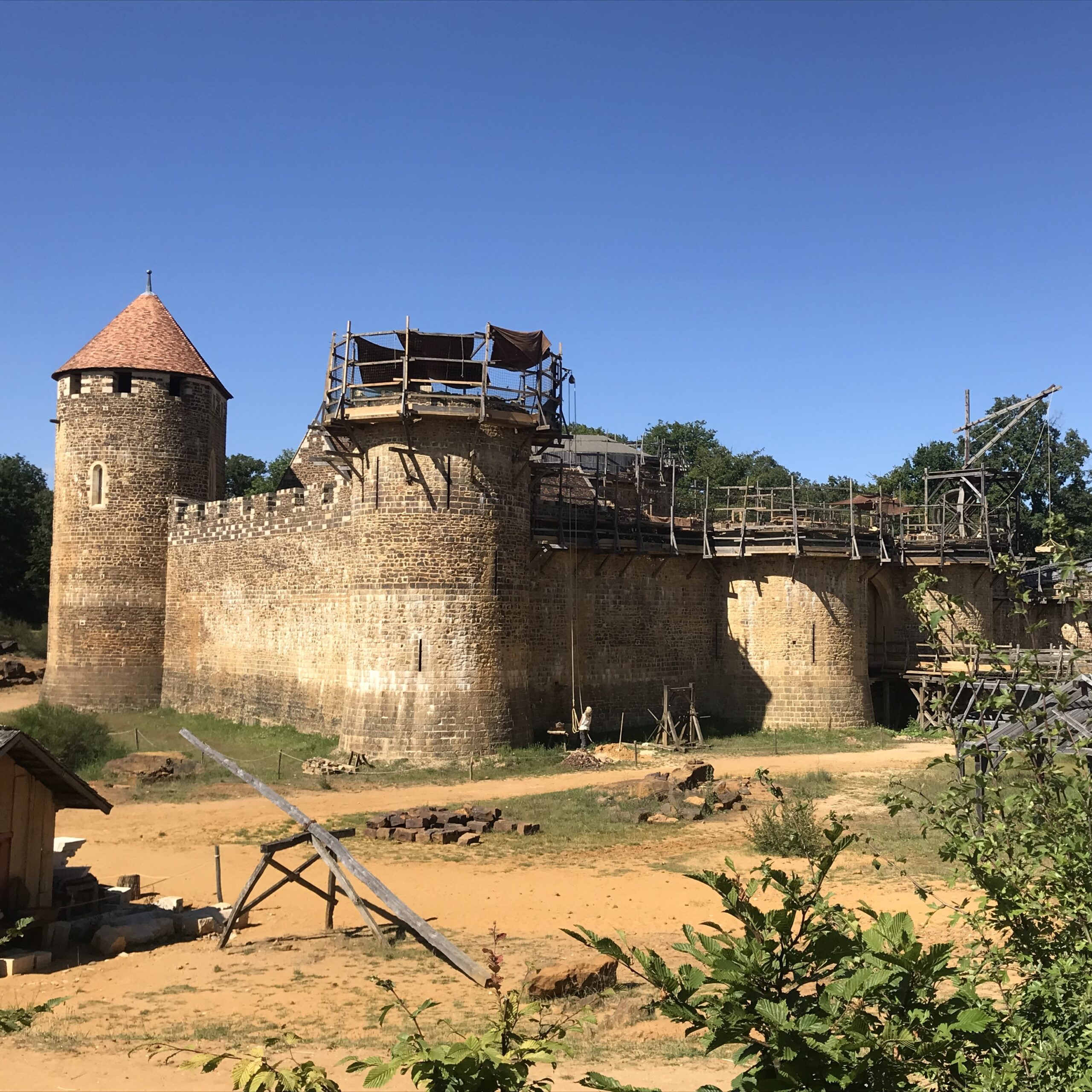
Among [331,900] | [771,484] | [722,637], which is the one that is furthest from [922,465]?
[331,900]

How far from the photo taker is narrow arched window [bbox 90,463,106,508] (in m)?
27.9

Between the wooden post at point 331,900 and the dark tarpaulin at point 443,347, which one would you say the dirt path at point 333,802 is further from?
the dark tarpaulin at point 443,347

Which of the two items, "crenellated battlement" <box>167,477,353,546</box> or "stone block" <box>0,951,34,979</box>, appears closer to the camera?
"stone block" <box>0,951,34,979</box>

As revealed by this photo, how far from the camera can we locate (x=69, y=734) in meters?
21.2

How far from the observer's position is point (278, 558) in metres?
25.3

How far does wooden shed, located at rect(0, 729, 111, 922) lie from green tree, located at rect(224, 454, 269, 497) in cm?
5255

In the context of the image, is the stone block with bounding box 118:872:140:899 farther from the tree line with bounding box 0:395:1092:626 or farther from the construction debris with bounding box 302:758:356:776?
the tree line with bounding box 0:395:1092:626

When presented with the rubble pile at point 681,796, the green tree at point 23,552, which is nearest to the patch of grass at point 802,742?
the rubble pile at point 681,796

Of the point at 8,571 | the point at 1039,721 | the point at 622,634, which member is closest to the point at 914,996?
the point at 1039,721

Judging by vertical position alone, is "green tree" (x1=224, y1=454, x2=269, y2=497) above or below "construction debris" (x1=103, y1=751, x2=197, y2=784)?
above

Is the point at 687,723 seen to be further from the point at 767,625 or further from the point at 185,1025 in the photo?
the point at 185,1025

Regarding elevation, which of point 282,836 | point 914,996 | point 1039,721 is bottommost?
point 282,836

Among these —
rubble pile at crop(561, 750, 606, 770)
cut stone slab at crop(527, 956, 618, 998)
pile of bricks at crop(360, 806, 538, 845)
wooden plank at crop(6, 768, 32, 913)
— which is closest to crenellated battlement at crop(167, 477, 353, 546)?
rubble pile at crop(561, 750, 606, 770)

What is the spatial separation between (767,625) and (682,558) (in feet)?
8.99
